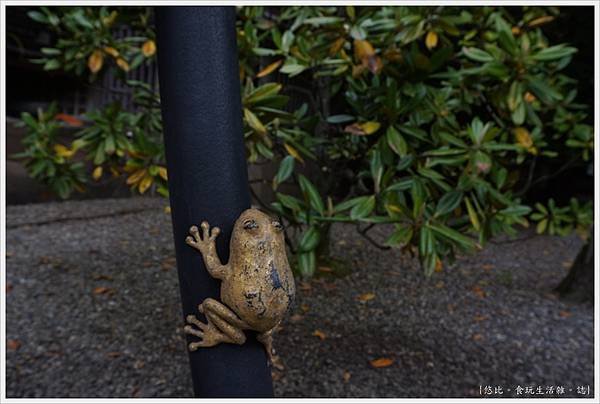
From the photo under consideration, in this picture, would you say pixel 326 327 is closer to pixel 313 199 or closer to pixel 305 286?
pixel 305 286

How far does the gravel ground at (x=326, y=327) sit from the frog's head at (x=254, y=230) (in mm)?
1447

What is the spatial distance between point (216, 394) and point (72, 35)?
2585 mm

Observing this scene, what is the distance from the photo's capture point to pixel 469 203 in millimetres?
2098

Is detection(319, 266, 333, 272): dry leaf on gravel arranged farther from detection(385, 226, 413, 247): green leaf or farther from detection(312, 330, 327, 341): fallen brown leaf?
detection(385, 226, 413, 247): green leaf

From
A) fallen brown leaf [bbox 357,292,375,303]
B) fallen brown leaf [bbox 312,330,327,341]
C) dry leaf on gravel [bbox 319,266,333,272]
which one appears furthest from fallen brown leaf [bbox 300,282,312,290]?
fallen brown leaf [bbox 312,330,327,341]

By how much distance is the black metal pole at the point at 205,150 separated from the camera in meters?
0.91

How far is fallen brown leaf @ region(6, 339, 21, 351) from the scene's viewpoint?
2449mm

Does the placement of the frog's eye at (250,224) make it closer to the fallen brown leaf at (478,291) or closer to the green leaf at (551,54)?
the green leaf at (551,54)

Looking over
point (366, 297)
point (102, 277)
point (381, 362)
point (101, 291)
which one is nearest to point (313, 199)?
point (381, 362)

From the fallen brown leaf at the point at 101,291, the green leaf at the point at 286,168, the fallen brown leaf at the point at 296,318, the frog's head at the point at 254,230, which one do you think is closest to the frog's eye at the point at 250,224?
the frog's head at the point at 254,230

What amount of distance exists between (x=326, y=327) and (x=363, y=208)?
105 cm

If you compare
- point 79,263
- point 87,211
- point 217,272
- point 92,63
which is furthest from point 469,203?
point 87,211

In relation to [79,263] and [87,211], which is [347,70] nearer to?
[79,263]

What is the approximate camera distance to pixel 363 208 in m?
1.99
